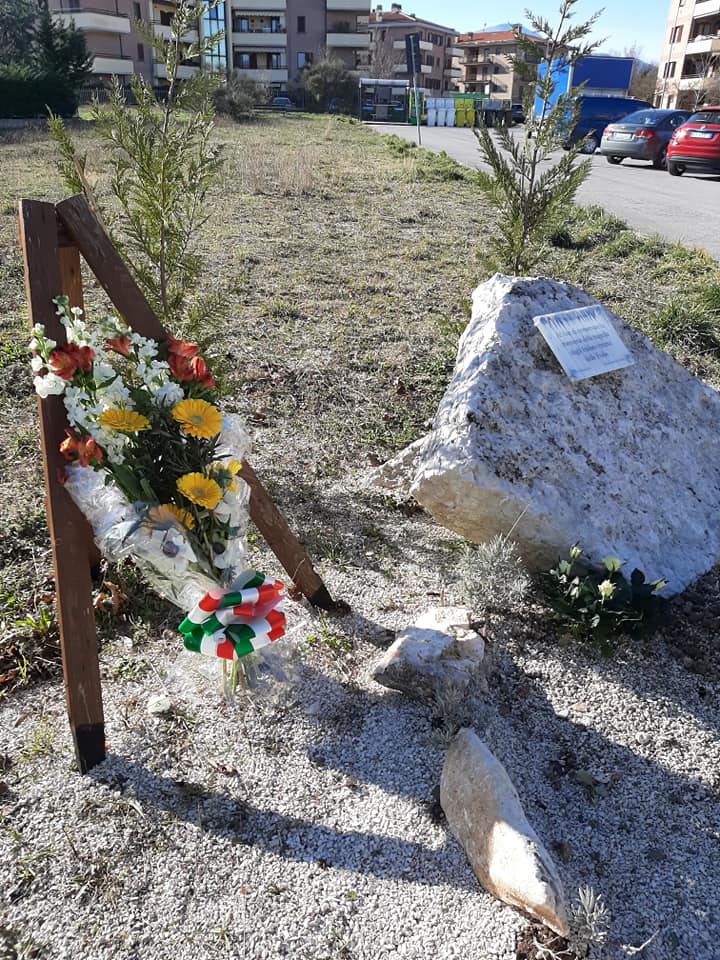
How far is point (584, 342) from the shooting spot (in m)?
3.40

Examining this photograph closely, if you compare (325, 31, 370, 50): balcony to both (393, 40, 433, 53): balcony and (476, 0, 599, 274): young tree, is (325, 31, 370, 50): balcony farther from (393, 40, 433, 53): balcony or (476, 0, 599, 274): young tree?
(476, 0, 599, 274): young tree

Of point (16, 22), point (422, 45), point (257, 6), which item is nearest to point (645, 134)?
point (16, 22)

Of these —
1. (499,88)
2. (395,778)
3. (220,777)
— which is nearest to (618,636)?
(395,778)

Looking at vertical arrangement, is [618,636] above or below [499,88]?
below

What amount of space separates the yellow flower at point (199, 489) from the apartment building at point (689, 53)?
5447 centimetres

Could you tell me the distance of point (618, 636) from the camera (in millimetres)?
2898

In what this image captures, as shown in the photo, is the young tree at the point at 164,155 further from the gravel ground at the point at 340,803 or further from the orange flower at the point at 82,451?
the gravel ground at the point at 340,803

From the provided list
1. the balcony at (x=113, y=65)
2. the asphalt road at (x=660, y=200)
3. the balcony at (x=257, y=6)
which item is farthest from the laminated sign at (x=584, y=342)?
the balcony at (x=257, y=6)

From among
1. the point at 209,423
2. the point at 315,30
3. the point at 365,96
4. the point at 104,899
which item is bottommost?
the point at 104,899

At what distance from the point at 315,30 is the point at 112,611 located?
66.7 m

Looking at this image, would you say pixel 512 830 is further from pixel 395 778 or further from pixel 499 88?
pixel 499 88

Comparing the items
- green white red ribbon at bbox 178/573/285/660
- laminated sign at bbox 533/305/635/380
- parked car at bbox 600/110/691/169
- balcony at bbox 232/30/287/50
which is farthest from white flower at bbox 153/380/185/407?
balcony at bbox 232/30/287/50

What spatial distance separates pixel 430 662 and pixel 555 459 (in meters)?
1.13

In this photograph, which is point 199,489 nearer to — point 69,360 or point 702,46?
point 69,360
